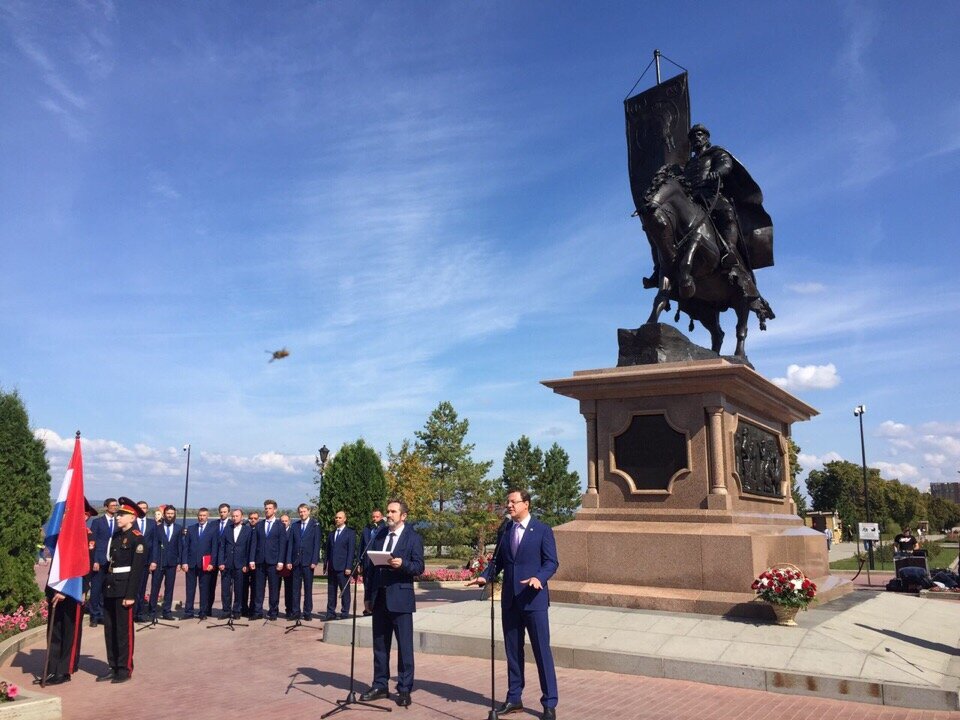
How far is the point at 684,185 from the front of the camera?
12.9 meters

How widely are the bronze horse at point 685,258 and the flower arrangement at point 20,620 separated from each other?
1069 centimetres

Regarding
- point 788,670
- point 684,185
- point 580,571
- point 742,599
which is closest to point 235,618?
point 580,571

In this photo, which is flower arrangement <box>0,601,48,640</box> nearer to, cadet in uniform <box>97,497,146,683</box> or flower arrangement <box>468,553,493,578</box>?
cadet in uniform <box>97,497,146,683</box>

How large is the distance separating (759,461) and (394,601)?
7271mm

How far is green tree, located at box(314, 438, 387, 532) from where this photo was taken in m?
22.5

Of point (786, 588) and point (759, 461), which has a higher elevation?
point (759, 461)

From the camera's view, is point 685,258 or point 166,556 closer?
point 685,258

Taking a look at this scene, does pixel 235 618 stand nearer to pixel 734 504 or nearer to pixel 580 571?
pixel 580 571

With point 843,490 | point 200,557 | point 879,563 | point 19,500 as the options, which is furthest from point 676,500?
point 843,490

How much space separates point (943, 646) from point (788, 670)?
2867mm

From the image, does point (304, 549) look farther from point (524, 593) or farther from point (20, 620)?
point (524, 593)

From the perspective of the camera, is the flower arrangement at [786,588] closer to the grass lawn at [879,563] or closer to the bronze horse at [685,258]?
the bronze horse at [685,258]

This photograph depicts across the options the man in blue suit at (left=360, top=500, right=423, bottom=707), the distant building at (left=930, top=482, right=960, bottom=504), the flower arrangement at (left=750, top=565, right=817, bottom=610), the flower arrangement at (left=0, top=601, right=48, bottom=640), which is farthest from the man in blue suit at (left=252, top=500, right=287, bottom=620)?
the distant building at (left=930, top=482, right=960, bottom=504)

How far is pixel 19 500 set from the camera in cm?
1239
